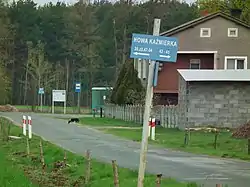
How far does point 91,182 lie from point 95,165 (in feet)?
10.6

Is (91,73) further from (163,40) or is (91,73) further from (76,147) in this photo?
(163,40)

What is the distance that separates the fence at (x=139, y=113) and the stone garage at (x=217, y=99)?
2.42 m

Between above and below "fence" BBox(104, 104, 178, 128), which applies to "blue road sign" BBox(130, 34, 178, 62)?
above

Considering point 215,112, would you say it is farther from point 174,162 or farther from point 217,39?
point 174,162

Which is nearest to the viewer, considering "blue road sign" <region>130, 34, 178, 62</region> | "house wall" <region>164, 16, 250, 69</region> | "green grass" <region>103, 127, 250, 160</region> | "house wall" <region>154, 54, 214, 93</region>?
"blue road sign" <region>130, 34, 178, 62</region>

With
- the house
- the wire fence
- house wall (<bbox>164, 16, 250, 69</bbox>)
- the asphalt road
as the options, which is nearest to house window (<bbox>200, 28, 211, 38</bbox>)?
the house

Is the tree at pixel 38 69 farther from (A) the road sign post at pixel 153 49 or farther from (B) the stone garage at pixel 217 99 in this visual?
(A) the road sign post at pixel 153 49

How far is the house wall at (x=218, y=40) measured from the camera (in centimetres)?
5494

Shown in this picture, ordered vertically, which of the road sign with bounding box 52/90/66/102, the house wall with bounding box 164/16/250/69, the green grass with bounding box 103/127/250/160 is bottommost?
the green grass with bounding box 103/127/250/160

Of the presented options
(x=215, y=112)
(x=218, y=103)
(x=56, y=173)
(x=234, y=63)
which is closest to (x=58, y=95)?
(x=234, y=63)

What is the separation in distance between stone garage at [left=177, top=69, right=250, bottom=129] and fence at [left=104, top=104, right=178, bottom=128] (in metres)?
2.42

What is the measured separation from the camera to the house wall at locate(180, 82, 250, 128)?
40250mm

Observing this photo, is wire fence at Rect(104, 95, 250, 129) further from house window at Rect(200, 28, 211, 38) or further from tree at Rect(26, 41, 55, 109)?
tree at Rect(26, 41, 55, 109)

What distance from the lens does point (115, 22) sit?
9456cm
